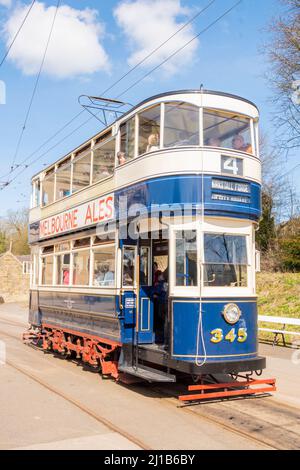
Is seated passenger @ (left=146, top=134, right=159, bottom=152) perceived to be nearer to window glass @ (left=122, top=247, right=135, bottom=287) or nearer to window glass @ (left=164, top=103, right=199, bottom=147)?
window glass @ (left=164, top=103, right=199, bottom=147)

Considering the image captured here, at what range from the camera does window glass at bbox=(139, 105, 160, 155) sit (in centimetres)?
802

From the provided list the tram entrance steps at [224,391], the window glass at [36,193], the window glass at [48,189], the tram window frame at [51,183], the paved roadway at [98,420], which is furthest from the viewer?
the window glass at [36,193]

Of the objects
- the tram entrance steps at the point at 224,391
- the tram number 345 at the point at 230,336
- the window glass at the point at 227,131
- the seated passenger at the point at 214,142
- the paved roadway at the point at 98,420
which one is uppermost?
the window glass at the point at 227,131

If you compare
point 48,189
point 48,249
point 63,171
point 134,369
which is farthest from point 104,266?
point 48,189

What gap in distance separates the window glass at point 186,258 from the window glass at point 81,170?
11.8 feet

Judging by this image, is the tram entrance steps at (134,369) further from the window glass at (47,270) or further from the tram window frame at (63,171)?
the window glass at (47,270)

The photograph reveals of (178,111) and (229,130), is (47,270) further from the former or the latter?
(229,130)

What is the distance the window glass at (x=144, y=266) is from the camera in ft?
28.6

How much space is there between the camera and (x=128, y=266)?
28.3 feet

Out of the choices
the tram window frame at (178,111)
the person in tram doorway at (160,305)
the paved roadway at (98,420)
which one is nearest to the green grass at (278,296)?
the paved roadway at (98,420)

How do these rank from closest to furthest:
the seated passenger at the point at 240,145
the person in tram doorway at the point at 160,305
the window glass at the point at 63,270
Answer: the seated passenger at the point at 240,145, the person in tram doorway at the point at 160,305, the window glass at the point at 63,270

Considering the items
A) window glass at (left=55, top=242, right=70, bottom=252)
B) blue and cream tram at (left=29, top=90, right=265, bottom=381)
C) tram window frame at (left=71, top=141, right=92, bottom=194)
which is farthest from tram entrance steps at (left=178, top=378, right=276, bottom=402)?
tram window frame at (left=71, top=141, right=92, bottom=194)

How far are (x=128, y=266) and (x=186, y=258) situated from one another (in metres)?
1.54

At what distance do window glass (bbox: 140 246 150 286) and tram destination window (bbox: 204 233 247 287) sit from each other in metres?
1.65
